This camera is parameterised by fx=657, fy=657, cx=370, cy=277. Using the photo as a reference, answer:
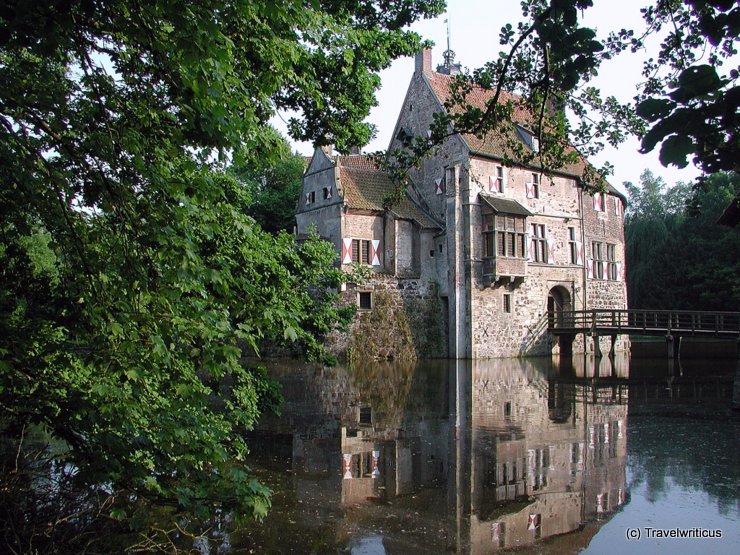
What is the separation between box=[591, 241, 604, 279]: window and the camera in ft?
114

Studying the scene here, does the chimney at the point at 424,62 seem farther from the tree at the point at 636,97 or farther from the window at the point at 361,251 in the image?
the tree at the point at 636,97

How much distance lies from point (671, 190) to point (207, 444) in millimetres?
83344

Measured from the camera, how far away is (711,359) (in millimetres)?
30547

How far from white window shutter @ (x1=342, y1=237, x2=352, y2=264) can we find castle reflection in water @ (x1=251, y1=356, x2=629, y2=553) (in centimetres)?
1067

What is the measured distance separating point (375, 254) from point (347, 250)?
141cm

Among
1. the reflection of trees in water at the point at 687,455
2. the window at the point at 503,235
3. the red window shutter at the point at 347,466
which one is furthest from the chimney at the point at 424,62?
the red window shutter at the point at 347,466

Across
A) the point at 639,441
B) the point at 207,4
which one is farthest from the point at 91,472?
the point at 639,441

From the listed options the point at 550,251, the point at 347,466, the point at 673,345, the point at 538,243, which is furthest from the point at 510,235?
the point at 347,466

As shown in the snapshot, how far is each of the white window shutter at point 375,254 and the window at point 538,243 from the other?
24.5ft

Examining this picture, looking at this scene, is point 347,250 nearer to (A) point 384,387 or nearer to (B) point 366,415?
(A) point 384,387

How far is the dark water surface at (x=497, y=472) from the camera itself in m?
6.33

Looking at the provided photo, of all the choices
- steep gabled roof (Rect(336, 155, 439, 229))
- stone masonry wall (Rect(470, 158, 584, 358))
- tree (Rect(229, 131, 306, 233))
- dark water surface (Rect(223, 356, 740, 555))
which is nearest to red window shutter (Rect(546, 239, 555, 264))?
stone masonry wall (Rect(470, 158, 584, 358))

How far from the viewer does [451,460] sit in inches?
374

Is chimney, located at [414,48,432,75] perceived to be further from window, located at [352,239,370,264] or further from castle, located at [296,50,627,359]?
window, located at [352,239,370,264]
